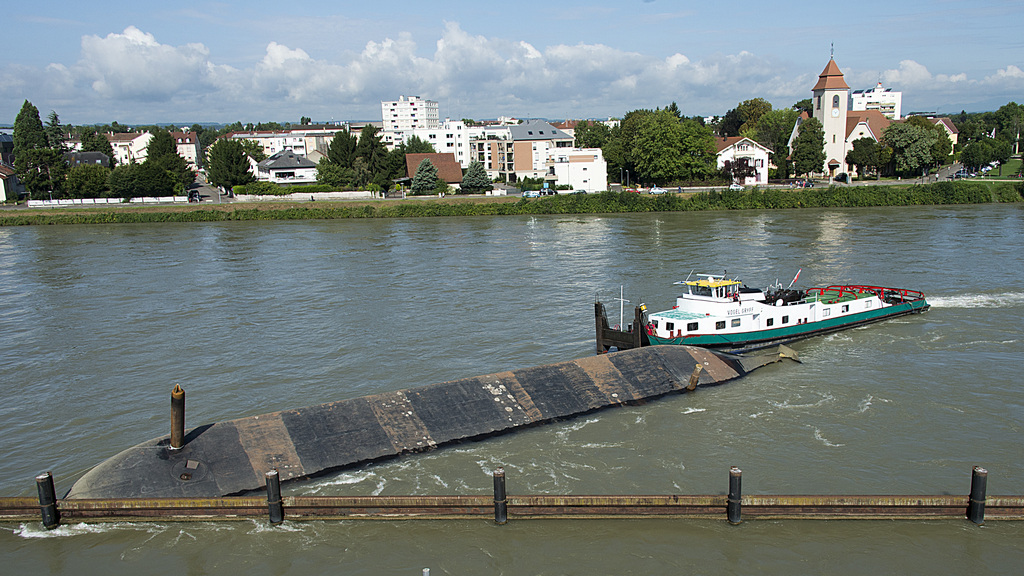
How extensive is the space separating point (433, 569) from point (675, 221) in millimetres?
54489

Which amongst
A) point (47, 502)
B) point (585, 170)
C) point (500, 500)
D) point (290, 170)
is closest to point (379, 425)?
point (500, 500)

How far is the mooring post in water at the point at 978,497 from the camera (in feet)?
42.3

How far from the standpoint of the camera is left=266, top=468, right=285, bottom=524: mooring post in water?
13250 millimetres

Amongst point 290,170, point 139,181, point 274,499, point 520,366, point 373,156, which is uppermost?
point 373,156

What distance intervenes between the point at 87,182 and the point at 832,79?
92042mm

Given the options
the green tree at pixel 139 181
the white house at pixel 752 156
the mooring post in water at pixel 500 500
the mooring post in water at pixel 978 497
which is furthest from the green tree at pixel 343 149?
the mooring post in water at pixel 978 497

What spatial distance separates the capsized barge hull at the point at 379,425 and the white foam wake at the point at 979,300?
1590 cm

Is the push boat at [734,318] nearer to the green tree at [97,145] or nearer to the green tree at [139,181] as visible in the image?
the green tree at [139,181]

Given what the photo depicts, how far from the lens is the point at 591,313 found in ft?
102

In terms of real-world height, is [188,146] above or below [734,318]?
above

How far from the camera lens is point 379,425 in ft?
57.1

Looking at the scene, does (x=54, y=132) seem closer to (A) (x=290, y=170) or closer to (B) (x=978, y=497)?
(A) (x=290, y=170)

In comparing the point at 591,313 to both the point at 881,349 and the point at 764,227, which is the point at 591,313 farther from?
the point at 764,227

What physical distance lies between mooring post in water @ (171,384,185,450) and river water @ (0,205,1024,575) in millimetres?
2076
